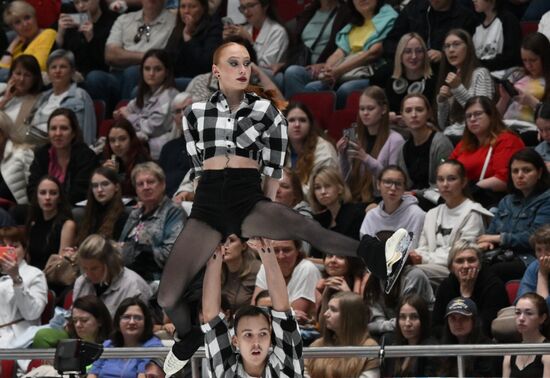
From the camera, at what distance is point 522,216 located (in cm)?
959

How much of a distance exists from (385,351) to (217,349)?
100cm

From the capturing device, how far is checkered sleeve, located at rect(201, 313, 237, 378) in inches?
282

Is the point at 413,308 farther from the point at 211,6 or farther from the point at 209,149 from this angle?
the point at 211,6

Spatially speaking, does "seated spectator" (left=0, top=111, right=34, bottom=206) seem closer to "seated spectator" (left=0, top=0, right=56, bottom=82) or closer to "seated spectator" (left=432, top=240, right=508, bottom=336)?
"seated spectator" (left=0, top=0, right=56, bottom=82)

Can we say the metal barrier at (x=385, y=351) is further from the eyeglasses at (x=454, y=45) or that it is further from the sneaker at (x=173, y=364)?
the eyeglasses at (x=454, y=45)

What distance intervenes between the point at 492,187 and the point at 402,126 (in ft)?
3.63

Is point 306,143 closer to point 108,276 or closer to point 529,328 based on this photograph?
point 108,276

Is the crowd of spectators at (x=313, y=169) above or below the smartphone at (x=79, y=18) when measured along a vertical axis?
below

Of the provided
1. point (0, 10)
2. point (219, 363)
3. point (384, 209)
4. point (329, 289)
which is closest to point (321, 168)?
point (384, 209)

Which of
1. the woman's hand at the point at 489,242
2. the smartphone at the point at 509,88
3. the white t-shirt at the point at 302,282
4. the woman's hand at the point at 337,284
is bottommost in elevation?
the white t-shirt at the point at 302,282

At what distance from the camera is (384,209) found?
1005 centimetres

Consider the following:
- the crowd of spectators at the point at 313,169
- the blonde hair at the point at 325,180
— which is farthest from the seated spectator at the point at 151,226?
the blonde hair at the point at 325,180

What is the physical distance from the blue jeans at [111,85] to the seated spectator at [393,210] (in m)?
3.36

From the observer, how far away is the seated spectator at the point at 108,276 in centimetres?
1011
